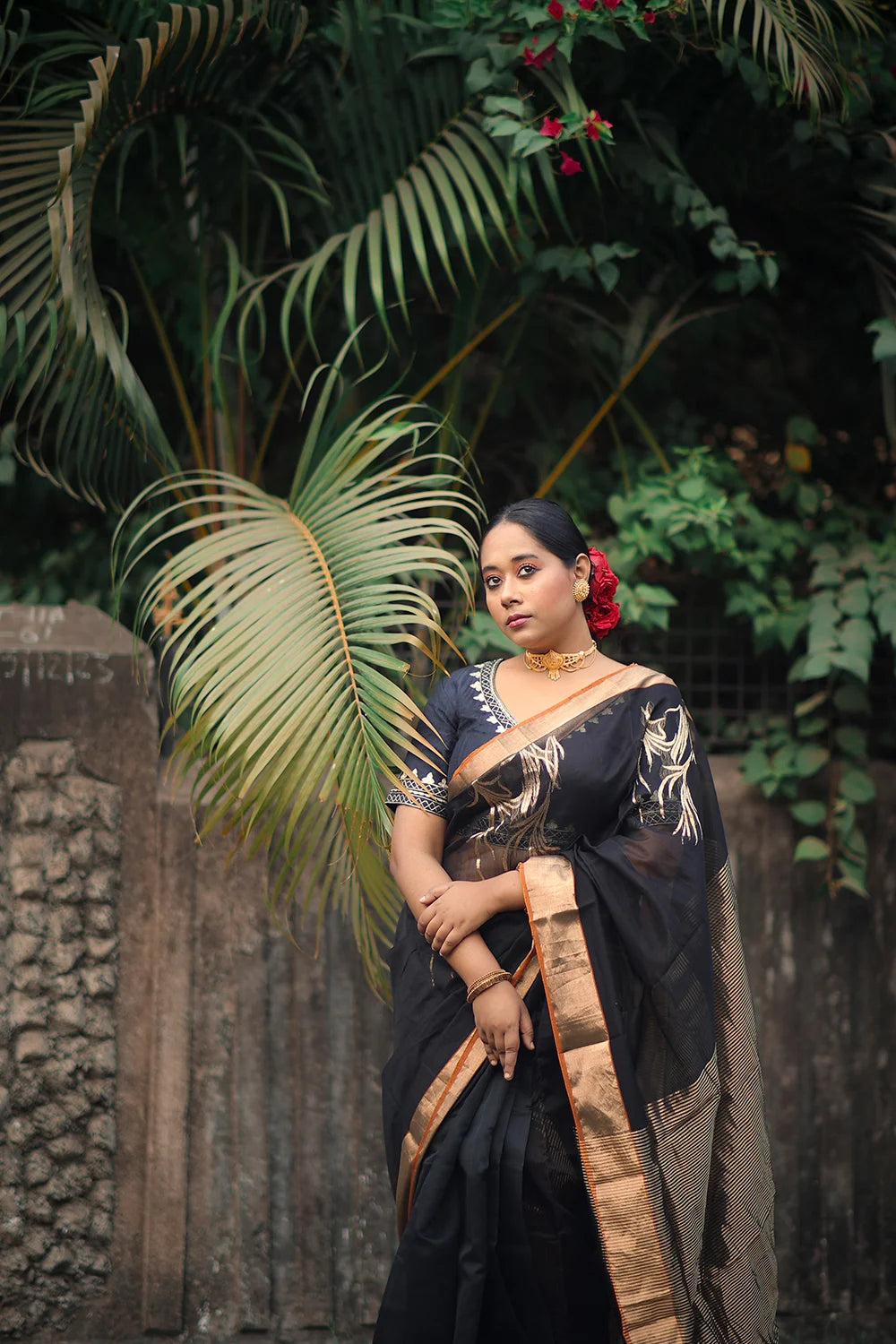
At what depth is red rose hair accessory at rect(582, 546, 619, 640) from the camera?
2.13 meters

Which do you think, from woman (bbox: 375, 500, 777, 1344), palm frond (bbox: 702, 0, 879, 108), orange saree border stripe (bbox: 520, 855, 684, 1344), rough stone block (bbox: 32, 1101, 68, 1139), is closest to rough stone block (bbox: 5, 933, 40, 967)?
rough stone block (bbox: 32, 1101, 68, 1139)

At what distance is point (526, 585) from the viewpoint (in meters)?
2.01

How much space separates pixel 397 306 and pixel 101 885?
1.60 m

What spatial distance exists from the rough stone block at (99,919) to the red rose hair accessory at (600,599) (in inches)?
57.3

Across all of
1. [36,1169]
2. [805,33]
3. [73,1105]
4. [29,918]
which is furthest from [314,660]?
[805,33]

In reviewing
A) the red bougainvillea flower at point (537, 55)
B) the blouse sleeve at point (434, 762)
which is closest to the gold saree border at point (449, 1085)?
the blouse sleeve at point (434, 762)

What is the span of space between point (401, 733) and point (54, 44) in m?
2.22

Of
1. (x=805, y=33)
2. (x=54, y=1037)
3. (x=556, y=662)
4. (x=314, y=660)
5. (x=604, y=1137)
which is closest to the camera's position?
(x=604, y=1137)

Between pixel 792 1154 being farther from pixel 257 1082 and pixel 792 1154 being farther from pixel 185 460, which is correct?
pixel 185 460

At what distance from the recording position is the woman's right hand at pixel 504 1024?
1.92 m

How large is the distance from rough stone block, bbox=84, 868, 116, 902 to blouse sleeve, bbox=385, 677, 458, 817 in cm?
111

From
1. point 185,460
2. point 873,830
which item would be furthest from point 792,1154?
point 185,460

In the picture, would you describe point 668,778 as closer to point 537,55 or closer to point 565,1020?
point 565,1020

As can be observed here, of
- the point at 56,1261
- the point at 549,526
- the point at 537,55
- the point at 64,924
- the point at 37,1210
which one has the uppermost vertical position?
the point at 537,55
